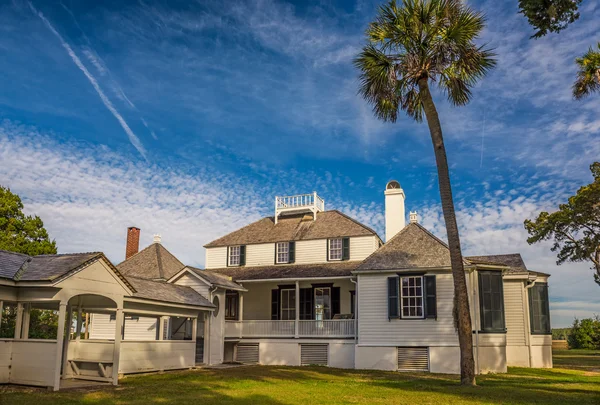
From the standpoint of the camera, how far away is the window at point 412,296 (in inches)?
906

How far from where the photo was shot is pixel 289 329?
26578 millimetres

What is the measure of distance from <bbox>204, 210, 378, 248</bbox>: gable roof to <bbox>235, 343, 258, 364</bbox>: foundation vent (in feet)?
19.5

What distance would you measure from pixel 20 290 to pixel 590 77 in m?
20.3

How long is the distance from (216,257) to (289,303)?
18.0 feet

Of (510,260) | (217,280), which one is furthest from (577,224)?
(217,280)

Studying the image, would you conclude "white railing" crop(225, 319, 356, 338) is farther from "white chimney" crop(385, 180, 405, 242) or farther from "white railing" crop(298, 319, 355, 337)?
"white chimney" crop(385, 180, 405, 242)

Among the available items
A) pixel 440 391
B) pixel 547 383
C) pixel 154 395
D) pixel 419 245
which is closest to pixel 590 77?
pixel 419 245

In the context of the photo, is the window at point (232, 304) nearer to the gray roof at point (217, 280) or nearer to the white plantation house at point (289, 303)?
the white plantation house at point (289, 303)

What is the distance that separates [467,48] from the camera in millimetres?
17781

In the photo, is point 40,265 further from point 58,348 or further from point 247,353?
point 247,353

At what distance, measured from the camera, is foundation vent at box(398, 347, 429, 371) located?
22875mm

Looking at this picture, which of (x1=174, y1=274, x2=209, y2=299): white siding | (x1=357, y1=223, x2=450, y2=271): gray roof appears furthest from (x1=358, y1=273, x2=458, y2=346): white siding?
(x1=174, y1=274, x2=209, y2=299): white siding

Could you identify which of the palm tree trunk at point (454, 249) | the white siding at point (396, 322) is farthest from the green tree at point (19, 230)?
the palm tree trunk at point (454, 249)

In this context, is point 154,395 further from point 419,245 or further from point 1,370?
point 419,245
